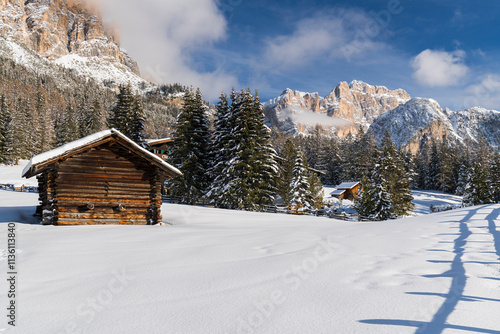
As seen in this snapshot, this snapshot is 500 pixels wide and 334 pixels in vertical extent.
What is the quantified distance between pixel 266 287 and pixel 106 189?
37.8 feet

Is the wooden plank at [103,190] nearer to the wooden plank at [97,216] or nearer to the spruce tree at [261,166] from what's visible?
the wooden plank at [97,216]

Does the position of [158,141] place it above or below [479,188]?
above

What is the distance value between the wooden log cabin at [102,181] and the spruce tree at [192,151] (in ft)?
46.4

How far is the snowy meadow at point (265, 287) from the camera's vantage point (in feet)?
10.5

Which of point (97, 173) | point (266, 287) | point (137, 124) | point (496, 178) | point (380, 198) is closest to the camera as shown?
point (266, 287)

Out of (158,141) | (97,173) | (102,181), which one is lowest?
(102,181)

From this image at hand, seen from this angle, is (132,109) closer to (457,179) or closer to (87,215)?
(87,215)

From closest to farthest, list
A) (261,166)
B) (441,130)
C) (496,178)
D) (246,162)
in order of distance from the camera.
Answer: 1. (246,162)
2. (261,166)
3. (496,178)
4. (441,130)

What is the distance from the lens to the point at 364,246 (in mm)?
6582

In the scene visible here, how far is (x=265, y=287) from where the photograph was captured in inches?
167

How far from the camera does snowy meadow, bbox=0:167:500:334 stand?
126 inches

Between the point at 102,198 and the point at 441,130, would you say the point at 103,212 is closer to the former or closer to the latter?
the point at 102,198

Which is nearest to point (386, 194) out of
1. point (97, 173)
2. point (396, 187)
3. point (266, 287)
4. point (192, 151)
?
point (396, 187)

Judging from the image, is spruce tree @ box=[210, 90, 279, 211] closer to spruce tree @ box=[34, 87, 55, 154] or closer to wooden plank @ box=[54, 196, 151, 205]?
wooden plank @ box=[54, 196, 151, 205]
